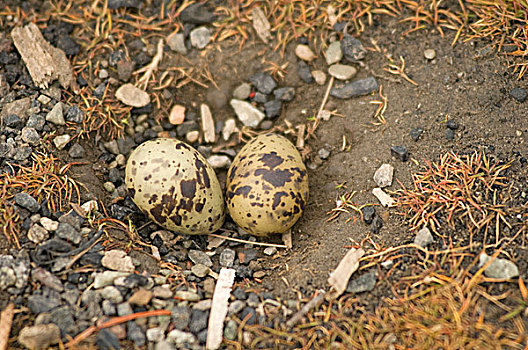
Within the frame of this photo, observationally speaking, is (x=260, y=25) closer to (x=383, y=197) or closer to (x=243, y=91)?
(x=243, y=91)

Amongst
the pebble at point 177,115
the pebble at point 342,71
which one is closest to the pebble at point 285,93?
the pebble at point 342,71

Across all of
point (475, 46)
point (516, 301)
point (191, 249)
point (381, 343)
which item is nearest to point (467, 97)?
point (475, 46)

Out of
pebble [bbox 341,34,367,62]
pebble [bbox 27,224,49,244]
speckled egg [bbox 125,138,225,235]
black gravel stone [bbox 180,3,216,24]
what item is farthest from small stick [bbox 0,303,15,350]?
pebble [bbox 341,34,367,62]

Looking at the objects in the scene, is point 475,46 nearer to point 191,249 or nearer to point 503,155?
point 503,155

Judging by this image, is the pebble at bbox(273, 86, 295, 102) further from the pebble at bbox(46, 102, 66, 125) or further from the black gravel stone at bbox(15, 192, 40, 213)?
the black gravel stone at bbox(15, 192, 40, 213)

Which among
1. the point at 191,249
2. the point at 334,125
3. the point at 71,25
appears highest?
the point at 71,25

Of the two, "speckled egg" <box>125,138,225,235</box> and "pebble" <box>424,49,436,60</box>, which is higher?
"pebble" <box>424,49,436,60</box>
